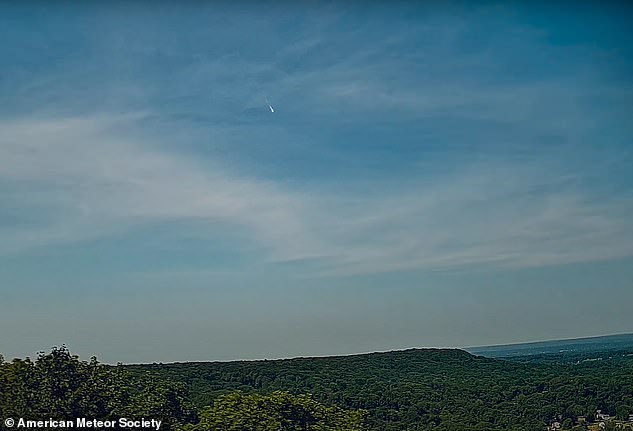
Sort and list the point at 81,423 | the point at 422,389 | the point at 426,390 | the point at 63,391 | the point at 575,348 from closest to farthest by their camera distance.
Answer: the point at 81,423, the point at 63,391, the point at 426,390, the point at 422,389, the point at 575,348

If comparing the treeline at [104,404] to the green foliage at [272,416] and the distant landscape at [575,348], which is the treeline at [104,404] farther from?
the distant landscape at [575,348]

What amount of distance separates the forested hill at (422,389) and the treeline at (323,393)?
0.15ft

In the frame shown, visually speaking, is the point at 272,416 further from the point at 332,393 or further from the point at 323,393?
the point at 332,393

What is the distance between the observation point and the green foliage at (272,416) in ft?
27.9

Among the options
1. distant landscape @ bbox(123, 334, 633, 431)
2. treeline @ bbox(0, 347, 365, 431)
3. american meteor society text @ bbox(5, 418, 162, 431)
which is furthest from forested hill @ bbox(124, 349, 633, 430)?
american meteor society text @ bbox(5, 418, 162, 431)

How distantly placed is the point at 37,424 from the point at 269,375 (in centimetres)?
2054

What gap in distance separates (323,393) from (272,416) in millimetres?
15595

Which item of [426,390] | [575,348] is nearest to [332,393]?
[426,390]

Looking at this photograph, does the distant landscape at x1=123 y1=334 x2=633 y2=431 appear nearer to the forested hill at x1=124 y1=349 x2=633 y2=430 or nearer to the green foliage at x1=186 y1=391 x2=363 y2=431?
the forested hill at x1=124 y1=349 x2=633 y2=430

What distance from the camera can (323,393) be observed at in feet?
77.8

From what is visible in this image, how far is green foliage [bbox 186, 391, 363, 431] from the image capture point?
8.52 metres

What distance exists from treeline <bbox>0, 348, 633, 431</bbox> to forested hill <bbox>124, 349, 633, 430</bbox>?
0.15 ft

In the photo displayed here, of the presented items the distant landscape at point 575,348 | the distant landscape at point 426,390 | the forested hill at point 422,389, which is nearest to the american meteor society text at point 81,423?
the distant landscape at point 426,390

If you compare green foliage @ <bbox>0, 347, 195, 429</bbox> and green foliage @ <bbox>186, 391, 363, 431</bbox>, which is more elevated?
green foliage @ <bbox>0, 347, 195, 429</bbox>
